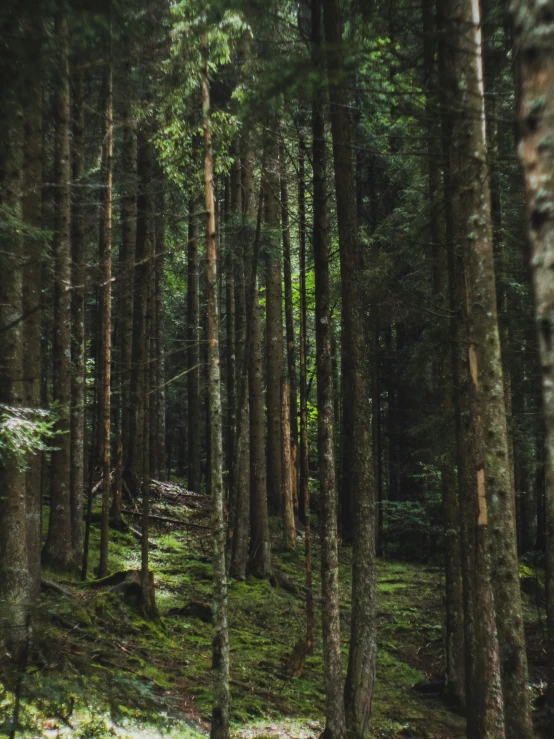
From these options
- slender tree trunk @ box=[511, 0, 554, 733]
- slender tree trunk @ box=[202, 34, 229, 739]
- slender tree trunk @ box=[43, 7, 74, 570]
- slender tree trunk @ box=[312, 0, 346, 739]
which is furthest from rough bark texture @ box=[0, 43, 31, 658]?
slender tree trunk @ box=[511, 0, 554, 733]

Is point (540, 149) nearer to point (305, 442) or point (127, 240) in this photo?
point (305, 442)

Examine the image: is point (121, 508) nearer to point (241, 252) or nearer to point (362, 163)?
point (241, 252)

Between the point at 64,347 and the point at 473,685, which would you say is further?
the point at 64,347

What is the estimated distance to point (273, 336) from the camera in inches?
698

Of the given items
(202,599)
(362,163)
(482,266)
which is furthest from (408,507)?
(482,266)

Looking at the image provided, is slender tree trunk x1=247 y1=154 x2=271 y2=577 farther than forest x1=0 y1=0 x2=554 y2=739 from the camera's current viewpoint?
Yes

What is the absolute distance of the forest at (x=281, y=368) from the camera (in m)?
5.19

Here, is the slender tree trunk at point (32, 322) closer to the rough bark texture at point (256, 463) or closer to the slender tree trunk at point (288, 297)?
the slender tree trunk at point (288, 297)

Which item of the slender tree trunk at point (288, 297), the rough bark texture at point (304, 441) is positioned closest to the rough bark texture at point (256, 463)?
the slender tree trunk at point (288, 297)

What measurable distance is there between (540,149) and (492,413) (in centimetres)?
458

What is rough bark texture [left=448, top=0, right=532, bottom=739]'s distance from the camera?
6254 millimetres

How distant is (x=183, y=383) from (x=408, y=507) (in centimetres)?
1695

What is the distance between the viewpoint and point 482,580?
705cm

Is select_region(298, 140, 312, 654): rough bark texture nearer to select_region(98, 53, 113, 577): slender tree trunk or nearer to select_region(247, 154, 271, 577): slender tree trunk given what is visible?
select_region(247, 154, 271, 577): slender tree trunk
